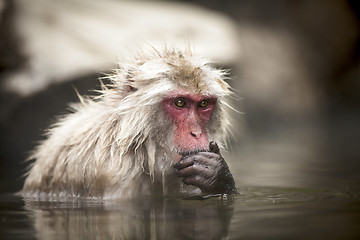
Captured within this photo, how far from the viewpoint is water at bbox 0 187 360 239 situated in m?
2.71

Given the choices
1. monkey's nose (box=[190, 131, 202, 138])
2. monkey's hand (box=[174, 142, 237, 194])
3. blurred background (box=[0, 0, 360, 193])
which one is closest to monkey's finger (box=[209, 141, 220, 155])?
monkey's hand (box=[174, 142, 237, 194])

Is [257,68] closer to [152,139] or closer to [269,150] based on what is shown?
[269,150]

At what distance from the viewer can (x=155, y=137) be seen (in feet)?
13.6

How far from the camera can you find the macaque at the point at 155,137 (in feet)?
13.1

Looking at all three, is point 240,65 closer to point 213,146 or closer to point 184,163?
point 213,146

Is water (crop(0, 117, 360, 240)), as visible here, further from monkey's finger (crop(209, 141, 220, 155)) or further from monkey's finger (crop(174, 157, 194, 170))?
monkey's finger (crop(209, 141, 220, 155))

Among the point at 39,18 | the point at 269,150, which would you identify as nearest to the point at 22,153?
the point at 39,18

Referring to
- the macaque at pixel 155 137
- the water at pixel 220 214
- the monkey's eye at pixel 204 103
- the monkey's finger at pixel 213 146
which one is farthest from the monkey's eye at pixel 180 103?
the water at pixel 220 214

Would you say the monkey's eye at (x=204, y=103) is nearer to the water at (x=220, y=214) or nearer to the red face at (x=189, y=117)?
the red face at (x=189, y=117)

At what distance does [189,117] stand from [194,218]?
1.12 metres

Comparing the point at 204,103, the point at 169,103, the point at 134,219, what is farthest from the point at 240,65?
the point at 134,219

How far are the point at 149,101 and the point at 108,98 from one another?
1.52 feet

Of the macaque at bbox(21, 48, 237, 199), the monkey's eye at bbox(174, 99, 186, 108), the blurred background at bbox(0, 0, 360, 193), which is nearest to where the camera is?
the macaque at bbox(21, 48, 237, 199)

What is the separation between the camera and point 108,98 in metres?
4.44
